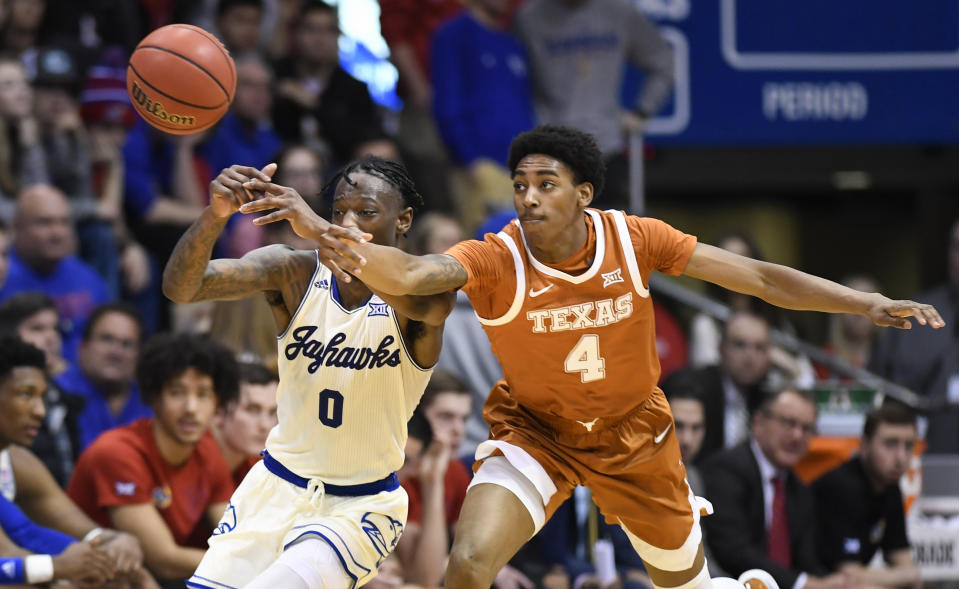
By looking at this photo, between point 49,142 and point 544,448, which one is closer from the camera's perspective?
point 544,448

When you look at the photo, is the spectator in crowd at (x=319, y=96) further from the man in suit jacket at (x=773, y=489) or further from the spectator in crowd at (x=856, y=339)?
the spectator in crowd at (x=856, y=339)

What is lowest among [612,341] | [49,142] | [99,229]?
[612,341]

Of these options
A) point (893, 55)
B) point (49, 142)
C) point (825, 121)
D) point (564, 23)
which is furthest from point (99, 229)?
point (893, 55)

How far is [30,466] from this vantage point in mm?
6547

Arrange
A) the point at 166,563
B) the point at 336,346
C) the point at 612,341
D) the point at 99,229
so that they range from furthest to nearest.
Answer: the point at 99,229 < the point at 166,563 < the point at 612,341 < the point at 336,346

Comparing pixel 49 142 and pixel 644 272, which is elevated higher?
pixel 49 142

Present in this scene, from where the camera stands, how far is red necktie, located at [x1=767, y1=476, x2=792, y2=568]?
26.6 ft

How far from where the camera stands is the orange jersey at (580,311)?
540 cm

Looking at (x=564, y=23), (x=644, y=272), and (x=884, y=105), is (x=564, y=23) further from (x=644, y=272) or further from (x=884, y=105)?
(x=644, y=272)

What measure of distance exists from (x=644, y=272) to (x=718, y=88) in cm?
627

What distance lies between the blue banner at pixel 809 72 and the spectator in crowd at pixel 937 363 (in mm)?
1991

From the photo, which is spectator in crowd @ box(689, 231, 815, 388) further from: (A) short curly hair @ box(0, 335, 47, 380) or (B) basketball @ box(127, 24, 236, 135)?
(B) basketball @ box(127, 24, 236, 135)

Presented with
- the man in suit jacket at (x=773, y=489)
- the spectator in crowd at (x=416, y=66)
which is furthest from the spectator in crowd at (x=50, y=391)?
the man in suit jacket at (x=773, y=489)

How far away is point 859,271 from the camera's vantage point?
15.3 m
